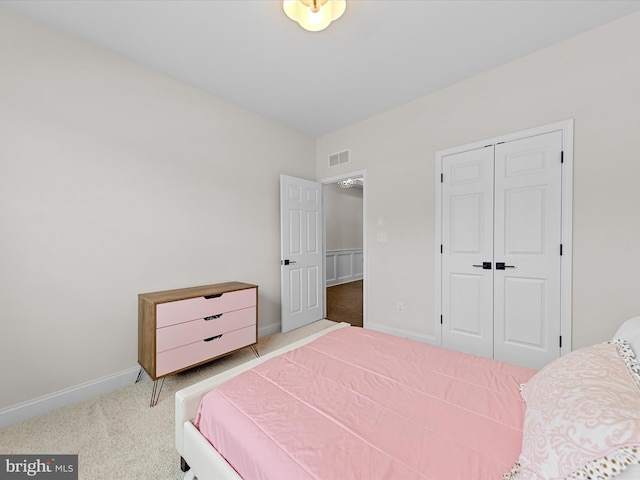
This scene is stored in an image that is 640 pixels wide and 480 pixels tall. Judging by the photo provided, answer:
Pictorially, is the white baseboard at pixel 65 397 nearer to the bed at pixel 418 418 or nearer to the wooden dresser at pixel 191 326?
the wooden dresser at pixel 191 326

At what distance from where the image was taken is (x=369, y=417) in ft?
3.26

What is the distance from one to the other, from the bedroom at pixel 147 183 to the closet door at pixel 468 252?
181mm

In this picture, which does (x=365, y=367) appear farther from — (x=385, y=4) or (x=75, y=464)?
(x=385, y=4)

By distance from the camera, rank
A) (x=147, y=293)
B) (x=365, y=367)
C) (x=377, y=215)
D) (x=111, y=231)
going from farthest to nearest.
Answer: (x=377, y=215)
(x=147, y=293)
(x=111, y=231)
(x=365, y=367)

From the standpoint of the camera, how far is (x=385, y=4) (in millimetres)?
1711

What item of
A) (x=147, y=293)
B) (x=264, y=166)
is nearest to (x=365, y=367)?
(x=147, y=293)

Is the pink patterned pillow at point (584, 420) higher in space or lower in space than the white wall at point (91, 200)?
lower

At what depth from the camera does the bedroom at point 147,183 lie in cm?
178

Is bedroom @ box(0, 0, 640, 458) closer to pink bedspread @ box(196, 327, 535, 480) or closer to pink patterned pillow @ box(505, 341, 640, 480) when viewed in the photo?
pink bedspread @ box(196, 327, 535, 480)

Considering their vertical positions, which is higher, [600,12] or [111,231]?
[600,12]

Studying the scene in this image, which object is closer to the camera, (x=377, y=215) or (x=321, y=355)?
(x=321, y=355)

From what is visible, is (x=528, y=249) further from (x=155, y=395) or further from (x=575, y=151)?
(x=155, y=395)

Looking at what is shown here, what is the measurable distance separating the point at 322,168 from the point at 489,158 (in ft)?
7.00

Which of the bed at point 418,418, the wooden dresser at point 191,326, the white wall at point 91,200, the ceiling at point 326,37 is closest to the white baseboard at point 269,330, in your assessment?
the wooden dresser at point 191,326
